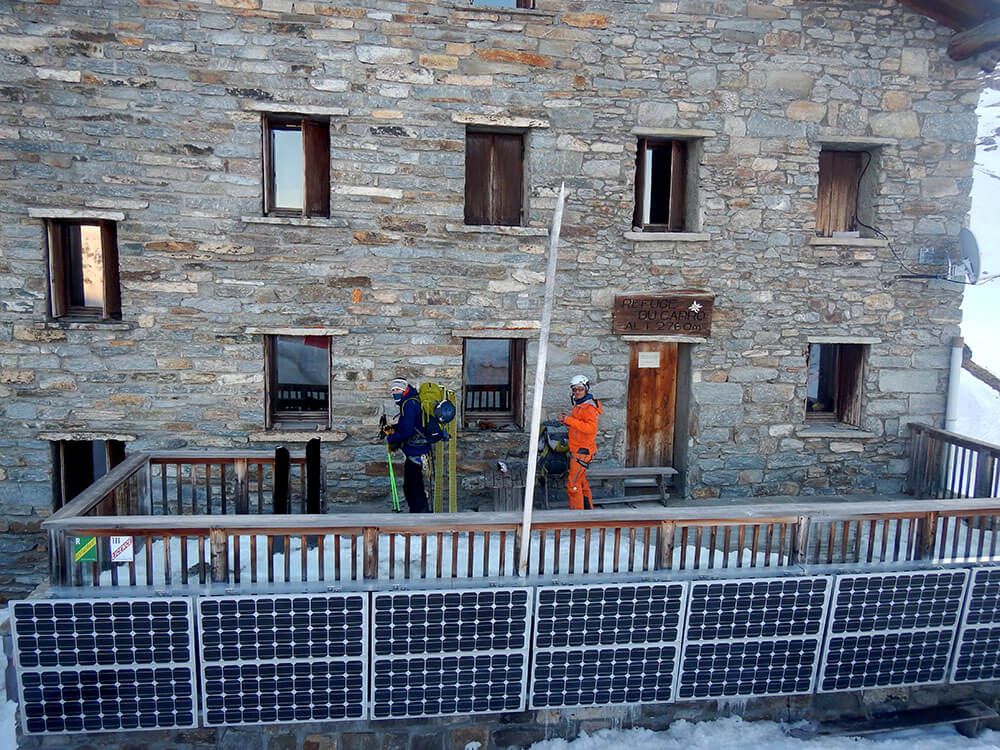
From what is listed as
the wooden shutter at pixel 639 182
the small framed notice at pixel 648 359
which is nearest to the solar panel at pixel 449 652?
the small framed notice at pixel 648 359

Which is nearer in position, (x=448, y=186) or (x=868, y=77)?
(x=448, y=186)

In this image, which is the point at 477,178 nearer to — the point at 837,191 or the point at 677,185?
the point at 677,185

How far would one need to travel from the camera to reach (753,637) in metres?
5.12

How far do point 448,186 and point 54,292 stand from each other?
4.45 m

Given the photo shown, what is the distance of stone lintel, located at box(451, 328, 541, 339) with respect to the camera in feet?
25.4

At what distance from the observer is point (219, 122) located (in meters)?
7.13

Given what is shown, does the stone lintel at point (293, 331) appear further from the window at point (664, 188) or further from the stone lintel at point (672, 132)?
the stone lintel at point (672, 132)

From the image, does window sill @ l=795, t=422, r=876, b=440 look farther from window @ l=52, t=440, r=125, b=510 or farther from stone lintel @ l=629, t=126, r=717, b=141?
window @ l=52, t=440, r=125, b=510


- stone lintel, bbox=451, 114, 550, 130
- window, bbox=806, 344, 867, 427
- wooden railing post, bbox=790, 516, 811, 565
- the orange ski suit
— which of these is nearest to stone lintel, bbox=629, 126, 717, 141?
stone lintel, bbox=451, 114, 550, 130

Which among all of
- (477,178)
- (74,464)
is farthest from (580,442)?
(74,464)

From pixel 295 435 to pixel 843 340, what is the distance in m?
6.79

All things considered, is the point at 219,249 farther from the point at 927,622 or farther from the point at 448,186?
the point at 927,622

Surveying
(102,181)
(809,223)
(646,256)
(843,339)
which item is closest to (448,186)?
(646,256)

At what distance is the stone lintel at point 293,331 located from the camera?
24.3 ft
